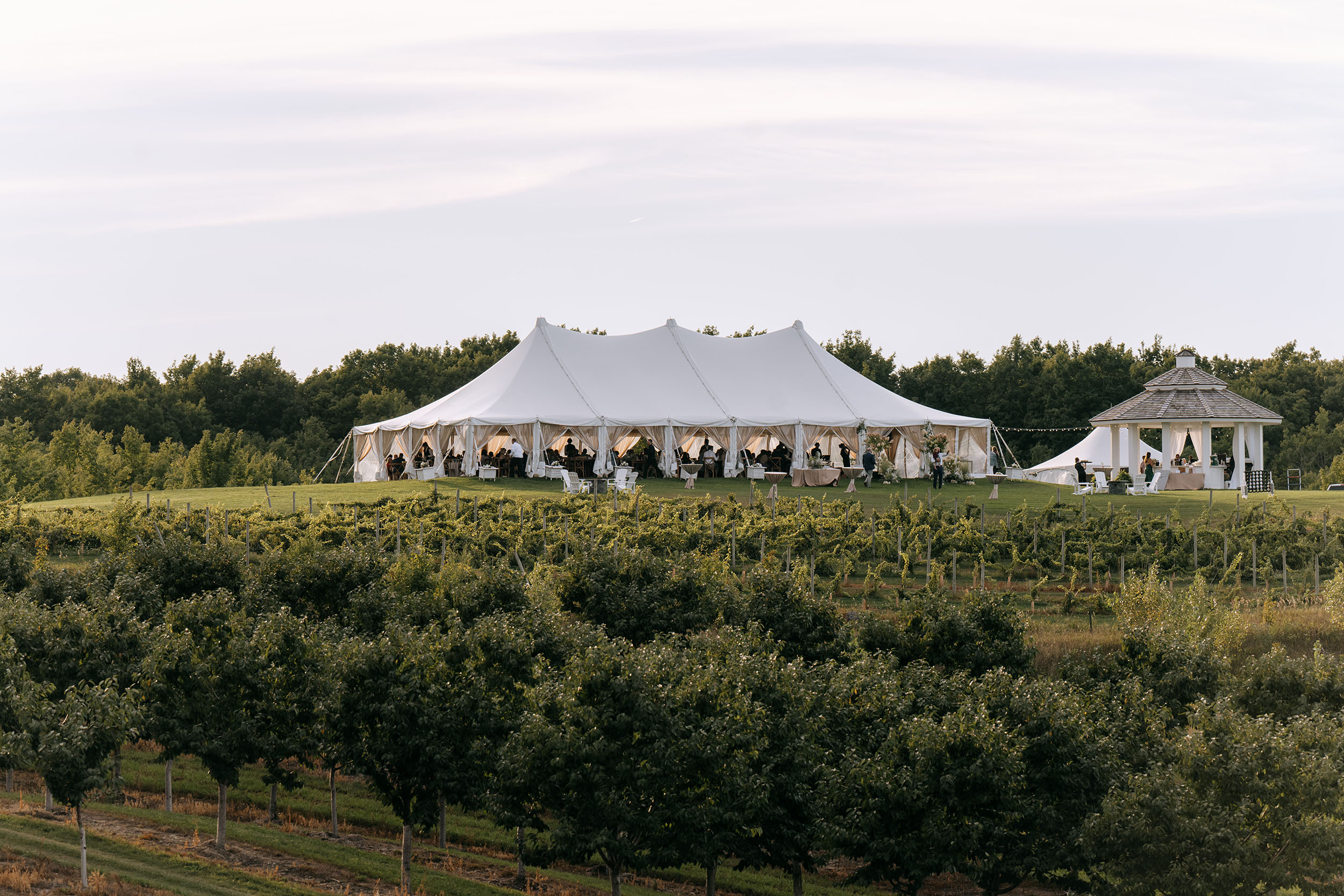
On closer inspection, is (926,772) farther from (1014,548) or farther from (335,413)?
(335,413)

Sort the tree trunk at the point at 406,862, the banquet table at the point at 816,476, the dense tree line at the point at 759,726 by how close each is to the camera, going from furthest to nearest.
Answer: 1. the banquet table at the point at 816,476
2. the tree trunk at the point at 406,862
3. the dense tree line at the point at 759,726

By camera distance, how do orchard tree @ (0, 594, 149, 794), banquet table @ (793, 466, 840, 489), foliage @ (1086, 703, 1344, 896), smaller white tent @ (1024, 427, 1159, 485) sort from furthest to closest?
smaller white tent @ (1024, 427, 1159, 485), banquet table @ (793, 466, 840, 489), orchard tree @ (0, 594, 149, 794), foliage @ (1086, 703, 1344, 896)

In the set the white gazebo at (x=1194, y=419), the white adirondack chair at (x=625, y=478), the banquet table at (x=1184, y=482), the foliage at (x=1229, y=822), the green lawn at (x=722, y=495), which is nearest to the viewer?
the foliage at (x=1229, y=822)

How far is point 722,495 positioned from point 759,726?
60.7 ft

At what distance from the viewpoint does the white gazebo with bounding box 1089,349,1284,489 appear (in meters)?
34.5

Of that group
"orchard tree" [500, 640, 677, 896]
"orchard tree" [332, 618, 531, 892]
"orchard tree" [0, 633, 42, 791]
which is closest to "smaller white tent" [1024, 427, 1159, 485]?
"orchard tree" [332, 618, 531, 892]

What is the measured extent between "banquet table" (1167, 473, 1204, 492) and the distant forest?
1925 centimetres

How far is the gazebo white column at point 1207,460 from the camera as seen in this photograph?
112 ft

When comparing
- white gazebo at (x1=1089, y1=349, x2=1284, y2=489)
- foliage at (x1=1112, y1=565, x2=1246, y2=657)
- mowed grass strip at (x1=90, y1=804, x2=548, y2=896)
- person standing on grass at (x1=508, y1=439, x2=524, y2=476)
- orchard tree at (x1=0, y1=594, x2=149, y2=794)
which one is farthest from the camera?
person standing on grass at (x1=508, y1=439, x2=524, y2=476)

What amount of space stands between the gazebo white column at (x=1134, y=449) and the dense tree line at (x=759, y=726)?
17097mm

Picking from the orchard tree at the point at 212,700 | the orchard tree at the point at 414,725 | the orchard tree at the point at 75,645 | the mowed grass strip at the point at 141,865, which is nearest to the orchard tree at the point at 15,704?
the orchard tree at the point at 75,645

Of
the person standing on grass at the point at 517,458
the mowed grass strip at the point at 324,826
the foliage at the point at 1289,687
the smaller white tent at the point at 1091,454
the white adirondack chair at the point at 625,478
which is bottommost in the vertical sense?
the mowed grass strip at the point at 324,826

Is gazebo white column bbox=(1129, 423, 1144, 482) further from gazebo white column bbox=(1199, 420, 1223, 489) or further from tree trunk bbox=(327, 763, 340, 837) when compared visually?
tree trunk bbox=(327, 763, 340, 837)

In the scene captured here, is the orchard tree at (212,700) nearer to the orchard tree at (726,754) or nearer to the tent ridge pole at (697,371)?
the orchard tree at (726,754)
